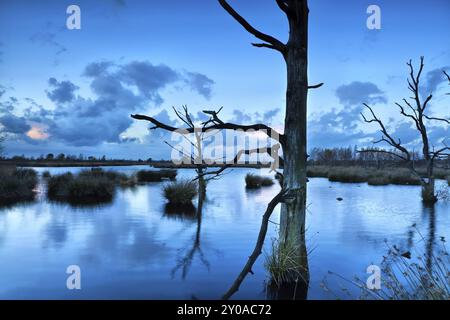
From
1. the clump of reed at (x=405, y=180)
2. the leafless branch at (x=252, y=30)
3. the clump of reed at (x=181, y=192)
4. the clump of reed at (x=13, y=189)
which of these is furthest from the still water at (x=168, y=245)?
the clump of reed at (x=405, y=180)

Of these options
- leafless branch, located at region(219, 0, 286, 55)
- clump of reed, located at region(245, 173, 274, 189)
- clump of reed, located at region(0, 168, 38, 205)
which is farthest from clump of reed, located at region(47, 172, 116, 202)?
leafless branch, located at region(219, 0, 286, 55)

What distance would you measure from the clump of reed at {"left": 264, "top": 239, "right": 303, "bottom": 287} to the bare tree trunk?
0.09 metres

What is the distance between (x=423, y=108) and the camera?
1914cm

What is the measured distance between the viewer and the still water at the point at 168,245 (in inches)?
277

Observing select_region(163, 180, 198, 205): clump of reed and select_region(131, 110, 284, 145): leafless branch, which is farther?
select_region(163, 180, 198, 205): clump of reed

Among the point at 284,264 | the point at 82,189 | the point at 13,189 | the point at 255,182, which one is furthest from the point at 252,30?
the point at 255,182

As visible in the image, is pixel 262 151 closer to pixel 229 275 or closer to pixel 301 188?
pixel 301 188

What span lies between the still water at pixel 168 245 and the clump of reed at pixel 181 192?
733 mm

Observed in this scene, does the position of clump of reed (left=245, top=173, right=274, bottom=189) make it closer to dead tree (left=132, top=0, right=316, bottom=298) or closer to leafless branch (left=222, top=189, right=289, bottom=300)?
dead tree (left=132, top=0, right=316, bottom=298)

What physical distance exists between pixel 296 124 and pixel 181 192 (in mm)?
13219

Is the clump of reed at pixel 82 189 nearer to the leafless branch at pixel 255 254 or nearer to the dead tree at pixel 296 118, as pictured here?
the dead tree at pixel 296 118

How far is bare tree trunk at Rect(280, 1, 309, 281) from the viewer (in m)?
5.75

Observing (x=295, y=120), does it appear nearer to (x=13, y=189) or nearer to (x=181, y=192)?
(x=181, y=192)
